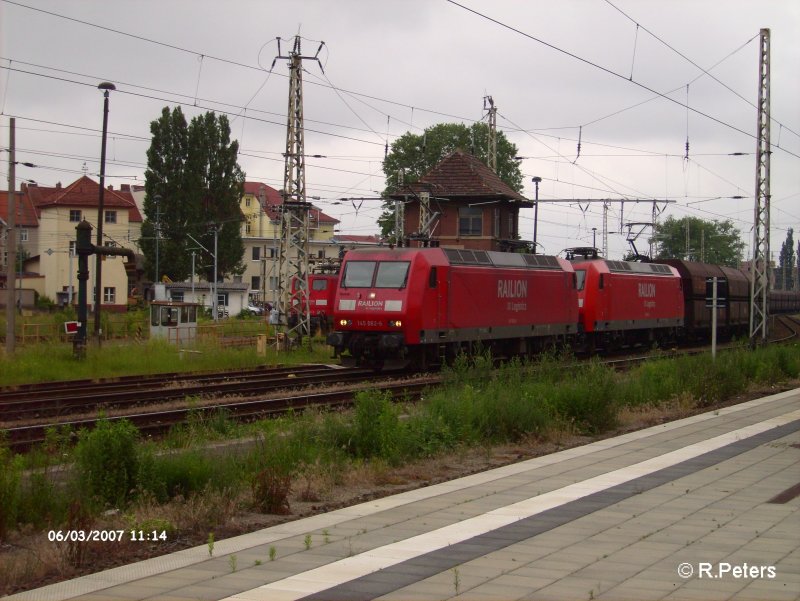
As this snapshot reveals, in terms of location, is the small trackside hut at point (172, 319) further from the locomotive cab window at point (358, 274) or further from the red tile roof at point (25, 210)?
the red tile roof at point (25, 210)

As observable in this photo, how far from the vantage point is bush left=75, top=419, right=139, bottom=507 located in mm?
8977

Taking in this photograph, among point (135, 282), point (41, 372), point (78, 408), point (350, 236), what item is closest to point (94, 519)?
point (78, 408)

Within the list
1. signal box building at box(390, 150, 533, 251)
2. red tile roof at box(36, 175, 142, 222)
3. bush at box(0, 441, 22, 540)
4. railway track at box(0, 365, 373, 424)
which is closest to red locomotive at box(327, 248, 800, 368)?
railway track at box(0, 365, 373, 424)

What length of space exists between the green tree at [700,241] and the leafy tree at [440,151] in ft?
105

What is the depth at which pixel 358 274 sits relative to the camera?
2580 cm

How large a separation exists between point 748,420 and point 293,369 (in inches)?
592

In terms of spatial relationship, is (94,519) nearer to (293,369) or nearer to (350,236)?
(293,369)

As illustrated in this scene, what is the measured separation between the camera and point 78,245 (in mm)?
27500

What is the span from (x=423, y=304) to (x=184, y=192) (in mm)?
51378

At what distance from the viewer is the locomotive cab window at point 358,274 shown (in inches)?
1005

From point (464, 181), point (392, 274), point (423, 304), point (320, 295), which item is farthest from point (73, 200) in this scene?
point (423, 304)

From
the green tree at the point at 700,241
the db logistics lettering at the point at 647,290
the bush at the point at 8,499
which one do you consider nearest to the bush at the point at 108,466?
the bush at the point at 8,499

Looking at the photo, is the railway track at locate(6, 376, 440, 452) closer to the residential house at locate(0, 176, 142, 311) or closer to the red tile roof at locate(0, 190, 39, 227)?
the residential house at locate(0, 176, 142, 311)

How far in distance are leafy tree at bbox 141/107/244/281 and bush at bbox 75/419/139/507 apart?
63.2 metres
